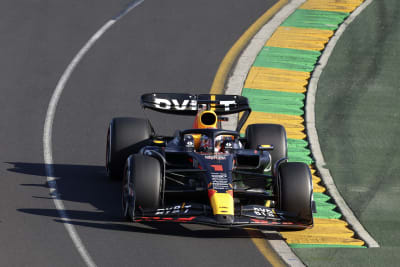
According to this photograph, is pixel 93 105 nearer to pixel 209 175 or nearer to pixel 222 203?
pixel 209 175

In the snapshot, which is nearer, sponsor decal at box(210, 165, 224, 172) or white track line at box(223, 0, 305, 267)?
sponsor decal at box(210, 165, 224, 172)

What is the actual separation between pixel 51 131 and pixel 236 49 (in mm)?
6826

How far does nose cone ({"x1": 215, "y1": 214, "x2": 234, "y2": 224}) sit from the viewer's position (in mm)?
12617

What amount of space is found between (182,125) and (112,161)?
389 centimetres

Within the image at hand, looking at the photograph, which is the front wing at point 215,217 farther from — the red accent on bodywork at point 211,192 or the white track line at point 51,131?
the white track line at point 51,131

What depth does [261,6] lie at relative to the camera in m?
26.9

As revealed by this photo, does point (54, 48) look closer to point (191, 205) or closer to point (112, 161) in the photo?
point (112, 161)

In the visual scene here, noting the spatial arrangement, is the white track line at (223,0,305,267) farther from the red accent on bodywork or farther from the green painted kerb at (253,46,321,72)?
the red accent on bodywork

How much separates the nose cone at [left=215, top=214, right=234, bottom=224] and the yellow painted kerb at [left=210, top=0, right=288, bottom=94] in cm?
870

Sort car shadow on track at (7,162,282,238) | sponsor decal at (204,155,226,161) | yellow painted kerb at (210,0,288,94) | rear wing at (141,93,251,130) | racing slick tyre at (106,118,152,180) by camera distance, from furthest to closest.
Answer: yellow painted kerb at (210,0,288,94)
rear wing at (141,93,251,130)
racing slick tyre at (106,118,152,180)
sponsor decal at (204,155,226,161)
car shadow on track at (7,162,282,238)

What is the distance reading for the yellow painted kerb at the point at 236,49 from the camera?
21.6 meters

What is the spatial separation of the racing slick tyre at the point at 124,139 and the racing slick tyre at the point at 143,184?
7.70 ft

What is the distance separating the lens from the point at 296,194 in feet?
43.7

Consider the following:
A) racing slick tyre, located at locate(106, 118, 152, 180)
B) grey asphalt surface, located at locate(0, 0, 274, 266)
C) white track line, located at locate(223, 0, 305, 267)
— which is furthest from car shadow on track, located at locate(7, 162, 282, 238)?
white track line, located at locate(223, 0, 305, 267)
